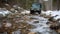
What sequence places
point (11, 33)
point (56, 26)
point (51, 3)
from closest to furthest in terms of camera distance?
point (11, 33) → point (56, 26) → point (51, 3)

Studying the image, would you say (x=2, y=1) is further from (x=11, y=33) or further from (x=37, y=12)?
(x=11, y=33)

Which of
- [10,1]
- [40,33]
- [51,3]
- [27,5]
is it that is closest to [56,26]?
[40,33]

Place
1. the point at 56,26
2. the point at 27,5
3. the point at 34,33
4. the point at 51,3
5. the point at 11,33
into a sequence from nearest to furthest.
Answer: the point at 11,33 → the point at 34,33 → the point at 56,26 → the point at 27,5 → the point at 51,3

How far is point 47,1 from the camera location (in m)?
15.8

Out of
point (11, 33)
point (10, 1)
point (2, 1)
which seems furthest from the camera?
point (10, 1)

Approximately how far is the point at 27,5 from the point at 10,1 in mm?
2490

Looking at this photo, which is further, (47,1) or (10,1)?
(47,1)

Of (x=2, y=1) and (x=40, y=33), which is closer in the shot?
(x=40, y=33)

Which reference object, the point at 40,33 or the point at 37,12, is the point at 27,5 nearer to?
the point at 37,12

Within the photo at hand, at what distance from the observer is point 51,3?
1547cm

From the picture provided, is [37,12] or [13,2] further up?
[13,2]

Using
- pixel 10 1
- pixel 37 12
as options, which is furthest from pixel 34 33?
pixel 10 1

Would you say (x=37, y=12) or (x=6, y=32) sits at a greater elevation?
(x=6, y=32)

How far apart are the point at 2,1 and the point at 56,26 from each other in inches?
275
